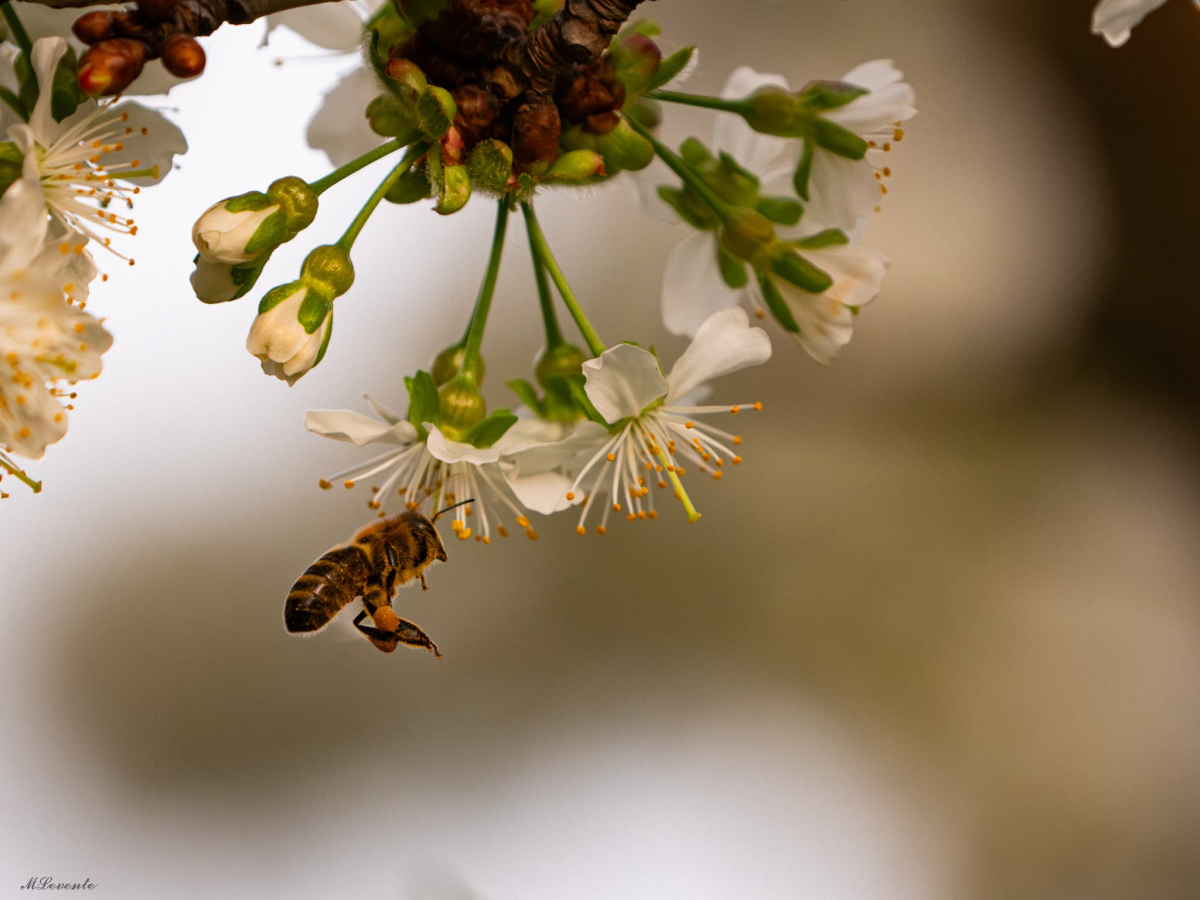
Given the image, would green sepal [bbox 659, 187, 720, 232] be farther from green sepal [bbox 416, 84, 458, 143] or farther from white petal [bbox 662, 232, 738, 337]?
green sepal [bbox 416, 84, 458, 143]

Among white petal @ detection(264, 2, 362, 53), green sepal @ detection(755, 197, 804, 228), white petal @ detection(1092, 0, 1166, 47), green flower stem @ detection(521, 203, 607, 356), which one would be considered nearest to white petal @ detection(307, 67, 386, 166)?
white petal @ detection(264, 2, 362, 53)

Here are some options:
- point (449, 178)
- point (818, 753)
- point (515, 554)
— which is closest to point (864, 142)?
point (449, 178)

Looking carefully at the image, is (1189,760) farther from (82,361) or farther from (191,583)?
(82,361)

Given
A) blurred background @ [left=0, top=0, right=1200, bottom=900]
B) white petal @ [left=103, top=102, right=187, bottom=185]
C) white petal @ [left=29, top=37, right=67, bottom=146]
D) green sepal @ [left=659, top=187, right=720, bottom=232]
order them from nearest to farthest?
white petal @ [left=29, top=37, right=67, bottom=146] < white petal @ [left=103, top=102, right=187, bottom=185] < green sepal @ [left=659, top=187, right=720, bottom=232] < blurred background @ [left=0, top=0, right=1200, bottom=900]

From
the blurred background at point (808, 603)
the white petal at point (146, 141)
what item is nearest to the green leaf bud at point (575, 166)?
the white petal at point (146, 141)

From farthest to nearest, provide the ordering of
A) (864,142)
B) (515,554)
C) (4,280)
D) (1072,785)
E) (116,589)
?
1. (1072,785)
2. (515,554)
3. (116,589)
4. (864,142)
5. (4,280)
